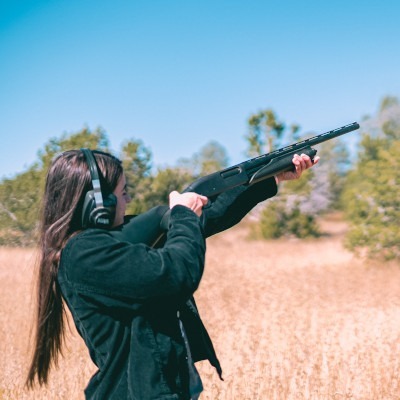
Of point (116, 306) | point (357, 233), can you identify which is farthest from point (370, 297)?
point (116, 306)

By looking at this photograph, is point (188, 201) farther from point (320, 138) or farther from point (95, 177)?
point (320, 138)

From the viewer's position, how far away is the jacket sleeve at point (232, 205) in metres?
2.56

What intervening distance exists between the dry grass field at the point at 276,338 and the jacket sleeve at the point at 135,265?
3.32 feet

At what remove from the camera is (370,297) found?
439 inches

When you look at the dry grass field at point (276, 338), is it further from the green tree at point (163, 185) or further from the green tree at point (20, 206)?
the green tree at point (163, 185)

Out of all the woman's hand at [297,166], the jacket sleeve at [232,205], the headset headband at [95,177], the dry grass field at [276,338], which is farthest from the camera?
the dry grass field at [276,338]

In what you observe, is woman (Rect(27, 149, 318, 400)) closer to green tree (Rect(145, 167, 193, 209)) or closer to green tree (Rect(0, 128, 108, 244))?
green tree (Rect(0, 128, 108, 244))

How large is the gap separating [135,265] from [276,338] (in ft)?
17.2

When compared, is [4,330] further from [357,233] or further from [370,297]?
[357,233]

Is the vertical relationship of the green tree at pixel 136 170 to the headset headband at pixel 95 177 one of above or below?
above

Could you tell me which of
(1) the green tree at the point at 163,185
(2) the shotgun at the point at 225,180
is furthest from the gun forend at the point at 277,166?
(1) the green tree at the point at 163,185

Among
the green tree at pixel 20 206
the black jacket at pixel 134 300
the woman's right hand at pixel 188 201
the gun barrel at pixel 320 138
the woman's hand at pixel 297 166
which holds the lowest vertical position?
the black jacket at pixel 134 300

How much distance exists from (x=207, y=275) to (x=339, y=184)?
30.7 m

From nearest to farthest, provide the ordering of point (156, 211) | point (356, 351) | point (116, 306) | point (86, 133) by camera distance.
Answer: point (116, 306) → point (156, 211) → point (356, 351) → point (86, 133)
